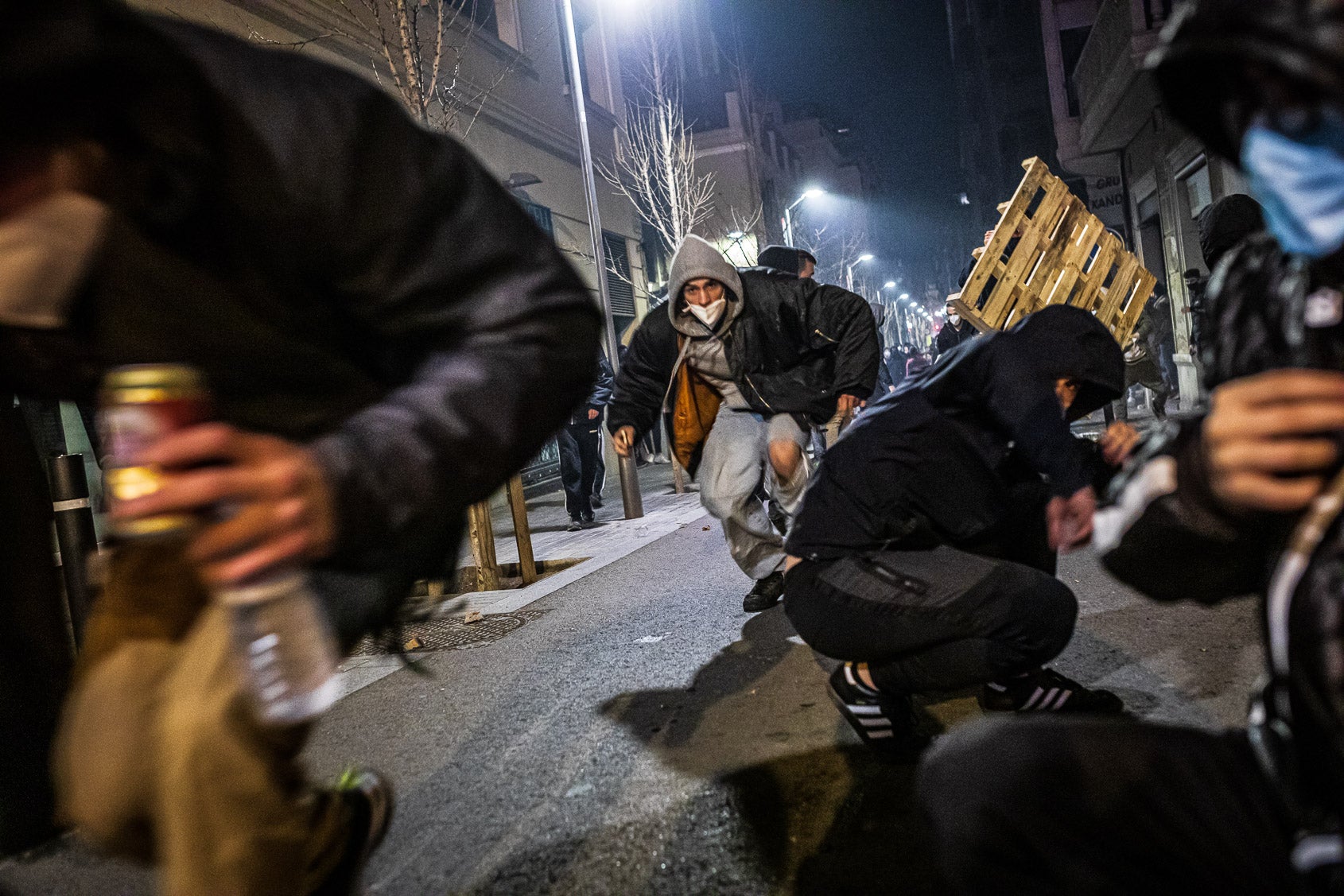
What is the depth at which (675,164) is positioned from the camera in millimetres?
22281

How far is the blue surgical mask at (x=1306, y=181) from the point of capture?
108 centimetres

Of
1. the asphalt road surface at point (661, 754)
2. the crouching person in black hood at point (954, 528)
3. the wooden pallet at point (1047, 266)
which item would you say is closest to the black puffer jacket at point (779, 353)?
the asphalt road surface at point (661, 754)

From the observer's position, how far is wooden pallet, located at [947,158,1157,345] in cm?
694

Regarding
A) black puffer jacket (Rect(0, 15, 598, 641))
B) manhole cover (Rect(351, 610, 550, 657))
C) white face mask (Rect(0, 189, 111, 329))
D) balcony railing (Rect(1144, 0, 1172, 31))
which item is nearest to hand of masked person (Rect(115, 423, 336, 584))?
black puffer jacket (Rect(0, 15, 598, 641))

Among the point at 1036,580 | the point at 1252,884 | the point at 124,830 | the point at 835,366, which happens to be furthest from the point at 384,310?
the point at 835,366

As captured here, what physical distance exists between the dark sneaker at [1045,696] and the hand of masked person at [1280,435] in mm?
2178

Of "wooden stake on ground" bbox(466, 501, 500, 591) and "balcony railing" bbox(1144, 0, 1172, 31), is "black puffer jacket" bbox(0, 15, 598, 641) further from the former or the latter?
"balcony railing" bbox(1144, 0, 1172, 31)

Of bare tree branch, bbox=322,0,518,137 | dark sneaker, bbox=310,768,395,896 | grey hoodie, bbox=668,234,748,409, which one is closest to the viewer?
dark sneaker, bbox=310,768,395,896

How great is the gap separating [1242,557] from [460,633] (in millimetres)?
4886

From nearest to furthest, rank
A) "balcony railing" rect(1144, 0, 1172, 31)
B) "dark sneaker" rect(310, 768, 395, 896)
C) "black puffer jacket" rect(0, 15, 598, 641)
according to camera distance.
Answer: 1. "black puffer jacket" rect(0, 15, 598, 641)
2. "dark sneaker" rect(310, 768, 395, 896)
3. "balcony railing" rect(1144, 0, 1172, 31)

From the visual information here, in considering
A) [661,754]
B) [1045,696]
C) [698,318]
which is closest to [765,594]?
[698,318]

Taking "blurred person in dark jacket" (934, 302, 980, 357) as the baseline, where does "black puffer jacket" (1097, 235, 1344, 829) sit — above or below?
below

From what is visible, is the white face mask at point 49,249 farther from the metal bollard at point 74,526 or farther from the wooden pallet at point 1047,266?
the wooden pallet at point 1047,266

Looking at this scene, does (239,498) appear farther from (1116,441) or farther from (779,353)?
(779,353)
